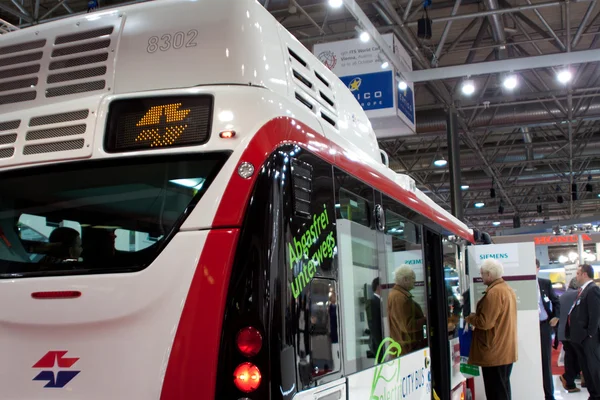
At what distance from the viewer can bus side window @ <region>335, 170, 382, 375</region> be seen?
311 cm

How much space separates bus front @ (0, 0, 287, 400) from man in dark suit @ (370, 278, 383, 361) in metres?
1.29

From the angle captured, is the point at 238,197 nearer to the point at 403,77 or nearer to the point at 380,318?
the point at 380,318

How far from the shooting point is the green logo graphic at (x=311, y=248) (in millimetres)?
2611

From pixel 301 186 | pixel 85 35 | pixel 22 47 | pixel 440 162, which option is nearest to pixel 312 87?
pixel 301 186

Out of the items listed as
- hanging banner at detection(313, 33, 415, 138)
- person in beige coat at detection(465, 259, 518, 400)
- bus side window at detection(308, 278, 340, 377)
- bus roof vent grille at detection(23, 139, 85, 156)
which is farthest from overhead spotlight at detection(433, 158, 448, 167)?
bus roof vent grille at detection(23, 139, 85, 156)

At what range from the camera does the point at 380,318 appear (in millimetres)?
3633

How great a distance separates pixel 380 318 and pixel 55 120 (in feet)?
6.59

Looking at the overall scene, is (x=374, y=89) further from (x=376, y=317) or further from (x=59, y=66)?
(x=59, y=66)

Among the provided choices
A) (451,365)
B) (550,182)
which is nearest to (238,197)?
(451,365)

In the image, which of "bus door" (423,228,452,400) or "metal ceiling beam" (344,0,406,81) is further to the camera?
"metal ceiling beam" (344,0,406,81)

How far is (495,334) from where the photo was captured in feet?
19.3

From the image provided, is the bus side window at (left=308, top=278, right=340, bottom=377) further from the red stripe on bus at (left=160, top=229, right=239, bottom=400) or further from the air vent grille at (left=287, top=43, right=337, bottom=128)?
the air vent grille at (left=287, top=43, right=337, bottom=128)

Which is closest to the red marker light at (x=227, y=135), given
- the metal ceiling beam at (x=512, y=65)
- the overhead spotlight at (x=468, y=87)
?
the metal ceiling beam at (x=512, y=65)

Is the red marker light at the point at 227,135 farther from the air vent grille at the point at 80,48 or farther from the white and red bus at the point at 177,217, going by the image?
the air vent grille at the point at 80,48
